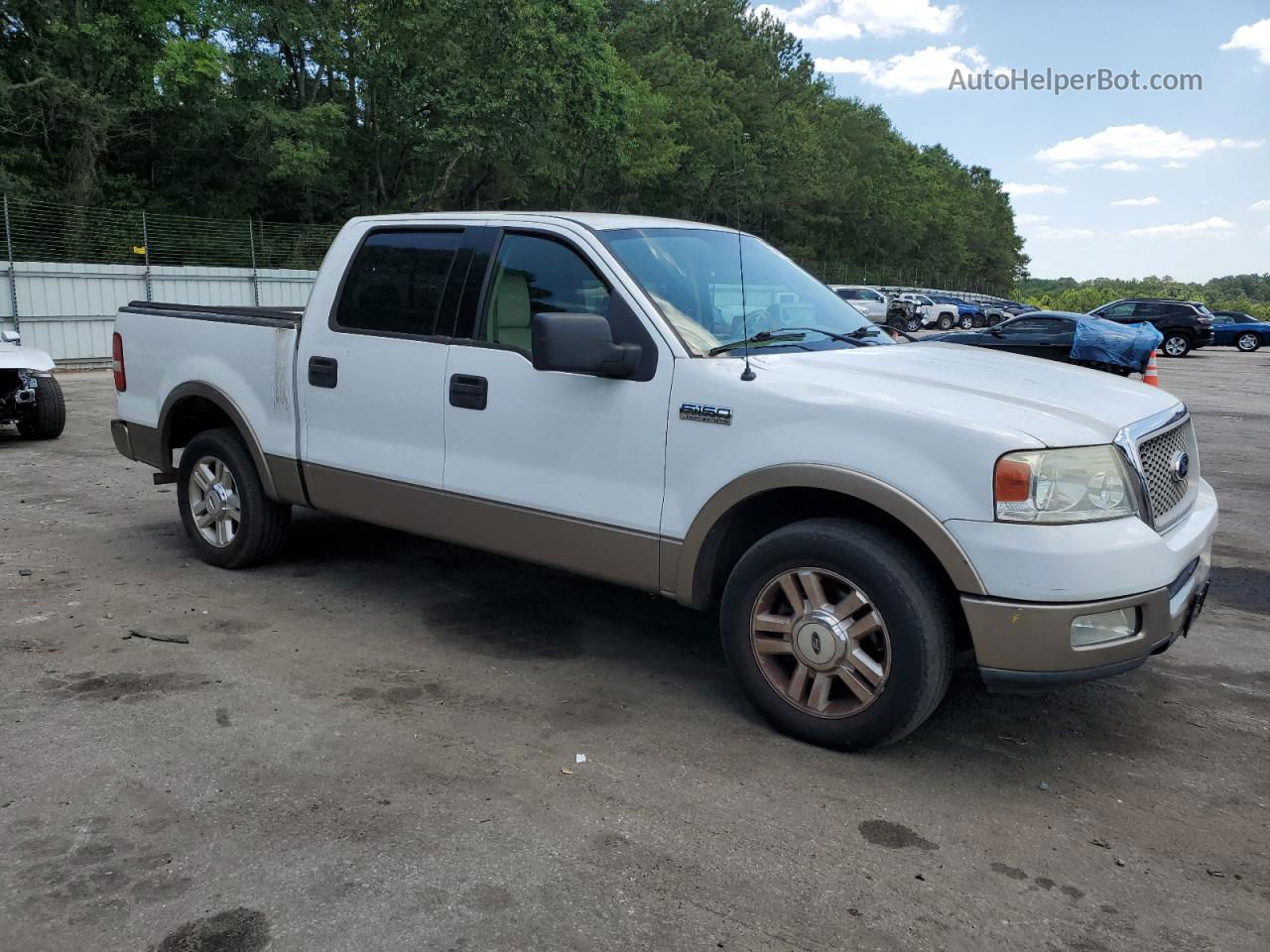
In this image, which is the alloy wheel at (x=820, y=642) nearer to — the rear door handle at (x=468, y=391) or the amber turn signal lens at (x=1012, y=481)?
the amber turn signal lens at (x=1012, y=481)

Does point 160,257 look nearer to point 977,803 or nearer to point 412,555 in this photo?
point 412,555

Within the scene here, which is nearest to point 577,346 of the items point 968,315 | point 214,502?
point 214,502

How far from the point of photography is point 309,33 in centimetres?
A: 2988

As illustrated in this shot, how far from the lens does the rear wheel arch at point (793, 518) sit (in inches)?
135

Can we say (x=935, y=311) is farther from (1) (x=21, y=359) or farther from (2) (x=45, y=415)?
(1) (x=21, y=359)

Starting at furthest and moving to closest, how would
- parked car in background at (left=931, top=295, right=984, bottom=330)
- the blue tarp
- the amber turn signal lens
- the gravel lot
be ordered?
parked car in background at (left=931, top=295, right=984, bottom=330)
the blue tarp
the amber turn signal lens
the gravel lot

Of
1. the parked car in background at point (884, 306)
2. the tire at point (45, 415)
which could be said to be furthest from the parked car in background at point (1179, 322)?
the tire at point (45, 415)

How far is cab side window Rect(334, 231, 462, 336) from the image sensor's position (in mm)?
4871

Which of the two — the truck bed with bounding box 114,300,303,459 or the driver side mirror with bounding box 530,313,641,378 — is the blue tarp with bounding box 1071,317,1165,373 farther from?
the driver side mirror with bounding box 530,313,641,378

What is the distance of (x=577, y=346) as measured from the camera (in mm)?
3904

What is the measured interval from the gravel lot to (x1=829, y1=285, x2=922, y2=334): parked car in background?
1254 inches

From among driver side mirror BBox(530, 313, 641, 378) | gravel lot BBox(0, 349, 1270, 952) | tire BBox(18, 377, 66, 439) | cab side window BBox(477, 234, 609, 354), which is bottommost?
gravel lot BBox(0, 349, 1270, 952)

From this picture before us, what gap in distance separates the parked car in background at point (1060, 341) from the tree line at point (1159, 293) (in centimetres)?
3142

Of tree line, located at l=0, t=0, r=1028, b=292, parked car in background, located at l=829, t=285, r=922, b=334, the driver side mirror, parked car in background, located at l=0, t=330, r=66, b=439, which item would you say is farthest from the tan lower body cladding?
parked car in background, located at l=829, t=285, r=922, b=334
